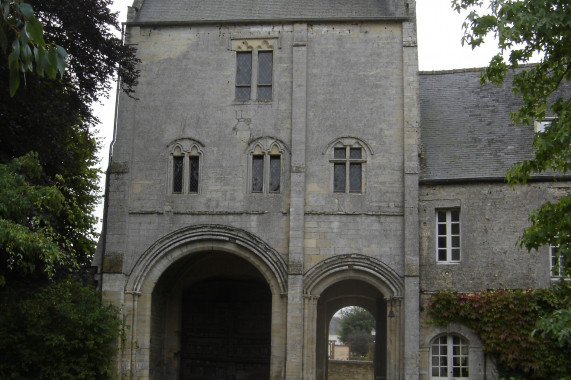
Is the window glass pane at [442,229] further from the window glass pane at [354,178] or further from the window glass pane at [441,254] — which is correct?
the window glass pane at [354,178]

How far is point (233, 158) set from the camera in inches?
850

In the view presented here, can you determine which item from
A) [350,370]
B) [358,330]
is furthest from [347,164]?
[358,330]

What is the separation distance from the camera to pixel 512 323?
779 inches

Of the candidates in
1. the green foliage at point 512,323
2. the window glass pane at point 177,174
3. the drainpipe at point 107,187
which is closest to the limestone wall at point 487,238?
the green foliage at point 512,323

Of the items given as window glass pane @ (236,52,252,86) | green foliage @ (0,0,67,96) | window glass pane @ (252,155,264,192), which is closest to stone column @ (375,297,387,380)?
window glass pane @ (252,155,264,192)

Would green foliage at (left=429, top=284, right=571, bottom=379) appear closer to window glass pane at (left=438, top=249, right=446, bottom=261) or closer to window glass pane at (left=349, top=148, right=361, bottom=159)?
window glass pane at (left=438, top=249, right=446, bottom=261)

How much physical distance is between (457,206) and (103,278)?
9.65 metres

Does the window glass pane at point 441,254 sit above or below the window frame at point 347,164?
below

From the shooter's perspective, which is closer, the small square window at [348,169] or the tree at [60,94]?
the tree at [60,94]

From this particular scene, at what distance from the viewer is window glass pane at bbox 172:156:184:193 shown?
21750 mm

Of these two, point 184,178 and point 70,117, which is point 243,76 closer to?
point 184,178

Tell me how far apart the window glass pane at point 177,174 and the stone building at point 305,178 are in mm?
30

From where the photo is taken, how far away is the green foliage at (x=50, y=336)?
19000 mm

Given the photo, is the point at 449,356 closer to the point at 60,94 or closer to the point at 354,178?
the point at 354,178
